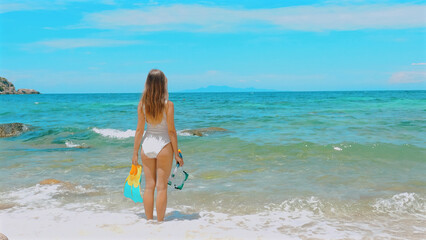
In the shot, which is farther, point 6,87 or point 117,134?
point 6,87

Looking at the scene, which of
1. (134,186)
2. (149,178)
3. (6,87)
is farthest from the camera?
(6,87)

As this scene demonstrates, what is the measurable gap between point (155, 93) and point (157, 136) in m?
0.63

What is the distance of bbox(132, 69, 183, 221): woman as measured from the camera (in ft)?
16.3

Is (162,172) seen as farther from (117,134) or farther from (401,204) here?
(117,134)

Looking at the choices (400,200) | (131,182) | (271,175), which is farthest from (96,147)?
(400,200)

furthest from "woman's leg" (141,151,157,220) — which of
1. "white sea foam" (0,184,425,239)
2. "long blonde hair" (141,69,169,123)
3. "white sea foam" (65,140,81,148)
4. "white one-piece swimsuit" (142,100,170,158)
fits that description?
"white sea foam" (65,140,81,148)

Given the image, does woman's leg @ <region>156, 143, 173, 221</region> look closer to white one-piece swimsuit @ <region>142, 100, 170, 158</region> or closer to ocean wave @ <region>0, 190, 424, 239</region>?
white one-piece swimsuit @ <region>142, 100, 170, 158</region>

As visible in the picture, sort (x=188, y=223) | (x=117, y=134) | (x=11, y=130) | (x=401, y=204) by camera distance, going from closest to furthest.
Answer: (x=188, y=223)
(x=401, y=204)
(x=117, y=134)
(x=11, y=130)

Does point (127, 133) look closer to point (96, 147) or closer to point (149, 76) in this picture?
point (96, 147)

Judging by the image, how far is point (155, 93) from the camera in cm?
495

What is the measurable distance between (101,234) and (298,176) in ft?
16.8

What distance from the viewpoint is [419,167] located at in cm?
960

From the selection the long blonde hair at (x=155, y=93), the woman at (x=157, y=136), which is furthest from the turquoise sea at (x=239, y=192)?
the long blonde hair at (x=155, y=93)

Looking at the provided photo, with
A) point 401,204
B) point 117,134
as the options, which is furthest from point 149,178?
point 117,134
